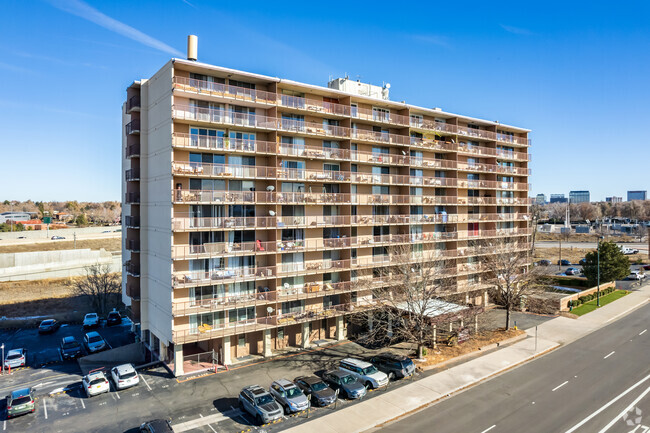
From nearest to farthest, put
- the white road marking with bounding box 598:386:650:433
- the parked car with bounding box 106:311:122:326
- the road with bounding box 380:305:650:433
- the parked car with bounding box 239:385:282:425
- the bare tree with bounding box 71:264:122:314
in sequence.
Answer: the white road marking with bounding box 598:386:650:433
the road with bounding box 380:305:650:433
the parked car with bounding box 239:385:282:425
the parked car with bounding box 106:311:122:326
the bare tree with bounding box 71:264:122:314

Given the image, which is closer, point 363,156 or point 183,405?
point 183,405

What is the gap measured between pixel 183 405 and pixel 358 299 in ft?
59.3

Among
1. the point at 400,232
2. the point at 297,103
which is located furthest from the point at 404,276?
the point at 297,103

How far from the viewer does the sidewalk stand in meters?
22.5

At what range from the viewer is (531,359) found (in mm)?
32938

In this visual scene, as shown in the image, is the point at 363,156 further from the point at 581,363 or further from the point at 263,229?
the point at 581,363

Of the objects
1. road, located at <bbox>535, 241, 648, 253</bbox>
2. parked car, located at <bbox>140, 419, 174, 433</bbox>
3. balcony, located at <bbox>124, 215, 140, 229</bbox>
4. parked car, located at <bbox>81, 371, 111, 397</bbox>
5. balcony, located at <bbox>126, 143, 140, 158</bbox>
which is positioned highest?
balcony, located at <bbox>126, 143, 140, 158</bbox>

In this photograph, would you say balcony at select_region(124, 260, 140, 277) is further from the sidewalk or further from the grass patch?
the grass patch

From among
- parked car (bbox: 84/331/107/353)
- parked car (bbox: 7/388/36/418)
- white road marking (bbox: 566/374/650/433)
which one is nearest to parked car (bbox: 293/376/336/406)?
white road marking (bbox: 566/374/650/433)

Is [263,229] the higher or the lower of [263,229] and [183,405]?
the higher

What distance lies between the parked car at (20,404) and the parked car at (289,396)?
585 inches

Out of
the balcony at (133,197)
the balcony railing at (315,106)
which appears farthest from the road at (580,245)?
the balcony at (133,197)

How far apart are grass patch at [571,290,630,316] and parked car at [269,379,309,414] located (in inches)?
1520

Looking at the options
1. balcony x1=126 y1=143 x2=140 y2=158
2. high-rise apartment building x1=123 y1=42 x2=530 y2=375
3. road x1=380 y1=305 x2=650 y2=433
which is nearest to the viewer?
road x1=380 y1=305 x2=650 y2=433
